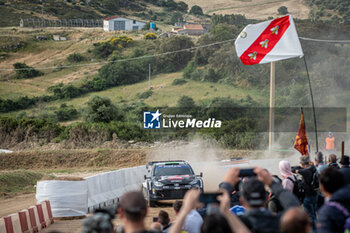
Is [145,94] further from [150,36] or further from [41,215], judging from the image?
[41,215]

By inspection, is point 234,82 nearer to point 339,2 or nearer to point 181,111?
point 181,111

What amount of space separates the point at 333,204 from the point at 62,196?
38.3 feet

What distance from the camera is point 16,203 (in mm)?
20297

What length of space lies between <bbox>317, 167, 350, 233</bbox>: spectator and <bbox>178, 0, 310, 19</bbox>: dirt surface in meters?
131

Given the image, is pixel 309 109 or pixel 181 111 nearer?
pixel 309 109

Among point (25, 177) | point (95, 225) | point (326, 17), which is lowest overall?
point (25, 177)

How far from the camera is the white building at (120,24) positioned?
116 m

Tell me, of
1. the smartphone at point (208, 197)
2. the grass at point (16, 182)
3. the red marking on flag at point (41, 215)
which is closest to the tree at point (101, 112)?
the grass at point (16, 182)

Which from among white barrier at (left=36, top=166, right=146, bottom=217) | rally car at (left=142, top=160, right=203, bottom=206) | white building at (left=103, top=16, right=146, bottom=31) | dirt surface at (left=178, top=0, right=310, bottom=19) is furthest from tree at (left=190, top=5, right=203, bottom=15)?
white barrier at (left=36, top=166, right=146, bottom=217)

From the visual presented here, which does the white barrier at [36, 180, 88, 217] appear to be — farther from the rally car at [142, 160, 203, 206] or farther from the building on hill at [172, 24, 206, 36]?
the building on hill at [172, 24, 206, 36]

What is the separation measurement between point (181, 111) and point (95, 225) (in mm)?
52787

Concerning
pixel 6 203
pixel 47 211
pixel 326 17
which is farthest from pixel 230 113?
pixel 326 17

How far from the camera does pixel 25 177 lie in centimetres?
2736

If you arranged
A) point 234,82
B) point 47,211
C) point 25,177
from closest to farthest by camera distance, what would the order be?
1. point 47,211
2. point 25,177
3. point 234,82
